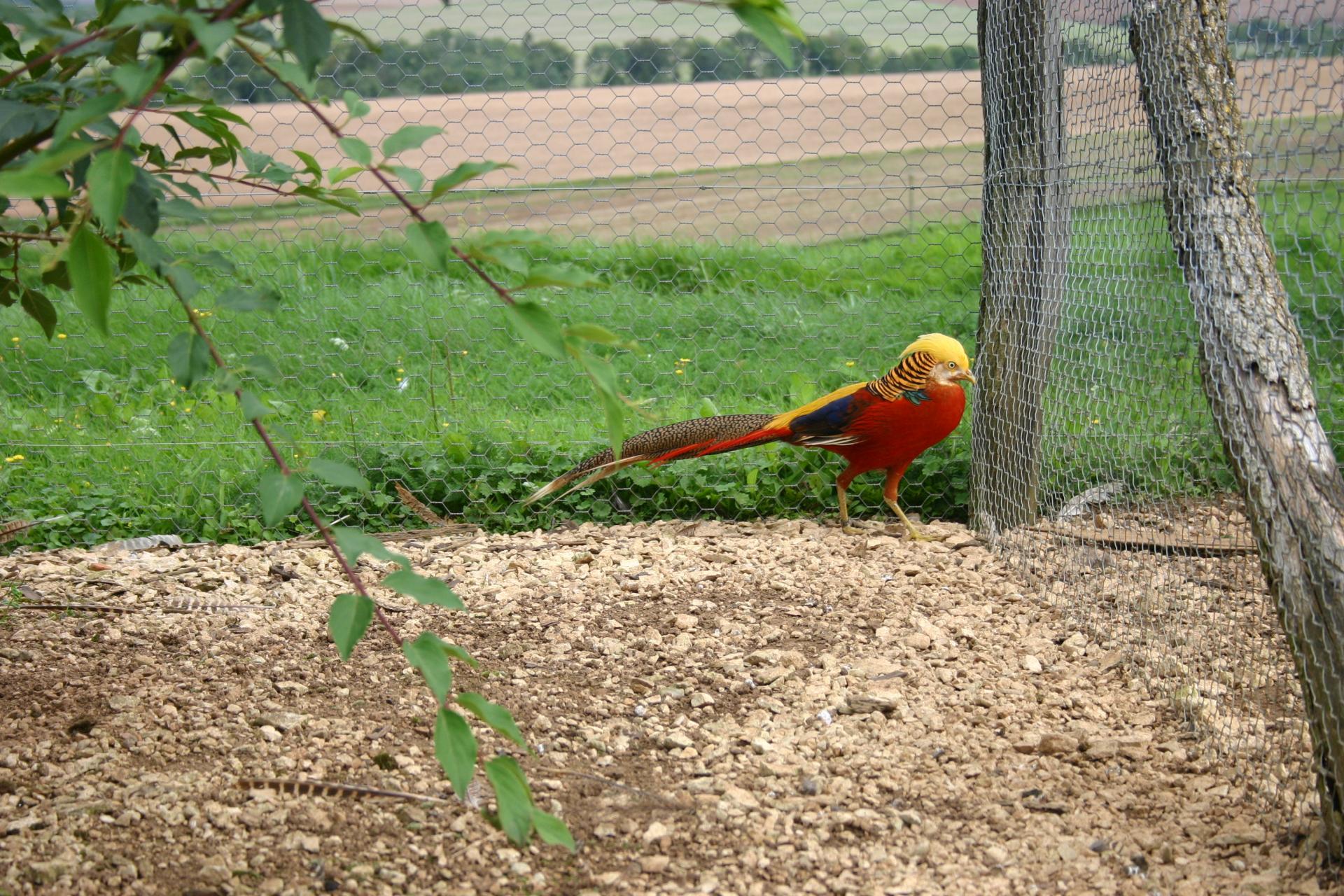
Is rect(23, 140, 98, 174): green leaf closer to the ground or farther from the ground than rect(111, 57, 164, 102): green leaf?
closer to the ground

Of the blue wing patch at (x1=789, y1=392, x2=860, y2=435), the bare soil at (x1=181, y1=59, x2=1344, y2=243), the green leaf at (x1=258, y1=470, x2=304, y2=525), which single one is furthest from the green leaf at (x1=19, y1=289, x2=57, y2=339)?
the bare soil at (x1=181, y1=59, x2=1344, y2=243)

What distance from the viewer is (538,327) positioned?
1184 mm

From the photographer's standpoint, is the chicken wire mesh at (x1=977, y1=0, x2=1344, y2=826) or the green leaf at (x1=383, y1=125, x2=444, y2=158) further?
the chicken wire mesh at (x1=977, y1=0, x2=1344, y2=826)

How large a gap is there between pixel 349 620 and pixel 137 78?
0.54 metres

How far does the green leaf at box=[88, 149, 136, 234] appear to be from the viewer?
97cm

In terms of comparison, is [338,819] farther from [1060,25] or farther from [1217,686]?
[1060,25]

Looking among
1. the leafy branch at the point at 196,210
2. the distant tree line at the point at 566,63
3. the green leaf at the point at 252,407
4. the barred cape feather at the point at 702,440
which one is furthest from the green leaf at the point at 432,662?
the distant tree line at the point at 566,63

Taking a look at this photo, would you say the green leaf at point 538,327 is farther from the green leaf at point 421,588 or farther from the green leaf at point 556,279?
the green leaf at point 421,588

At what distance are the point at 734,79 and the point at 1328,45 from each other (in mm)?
3351

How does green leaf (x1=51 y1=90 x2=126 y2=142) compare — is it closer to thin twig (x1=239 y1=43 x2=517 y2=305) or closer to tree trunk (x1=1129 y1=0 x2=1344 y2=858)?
thin twig (x1=239 y1=43 x2=517 y2=305)

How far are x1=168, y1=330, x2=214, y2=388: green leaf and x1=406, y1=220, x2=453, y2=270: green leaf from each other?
267 millimetres

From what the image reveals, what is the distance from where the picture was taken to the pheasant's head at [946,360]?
337 cm

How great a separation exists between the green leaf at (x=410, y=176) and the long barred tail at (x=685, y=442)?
2328 mm

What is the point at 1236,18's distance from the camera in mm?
2320
